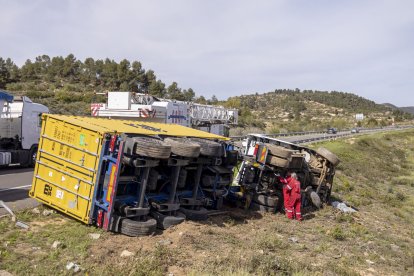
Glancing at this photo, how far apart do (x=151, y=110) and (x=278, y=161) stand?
1092 cm

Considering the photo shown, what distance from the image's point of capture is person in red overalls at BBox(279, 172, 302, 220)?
35.3 feet

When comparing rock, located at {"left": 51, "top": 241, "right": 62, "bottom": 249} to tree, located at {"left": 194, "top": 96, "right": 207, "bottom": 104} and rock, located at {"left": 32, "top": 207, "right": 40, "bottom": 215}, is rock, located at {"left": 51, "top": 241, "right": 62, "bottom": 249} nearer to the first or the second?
rock, located at {"left": 32, "top": 207, "right": 40, "bottom": 215}

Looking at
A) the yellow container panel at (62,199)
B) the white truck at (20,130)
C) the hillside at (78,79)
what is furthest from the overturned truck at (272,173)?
the hillside at (78,79)

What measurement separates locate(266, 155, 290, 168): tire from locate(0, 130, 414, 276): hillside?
4.29 ft

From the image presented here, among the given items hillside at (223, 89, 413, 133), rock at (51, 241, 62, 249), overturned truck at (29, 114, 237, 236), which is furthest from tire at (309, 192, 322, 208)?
hillside at (223, 89, 413, 133)

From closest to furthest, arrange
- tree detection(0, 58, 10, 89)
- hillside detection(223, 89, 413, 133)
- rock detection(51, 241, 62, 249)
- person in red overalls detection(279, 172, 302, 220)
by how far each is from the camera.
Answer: rock detection(51, 241, 62, 249), person in red overalls detection(279, 172, 302, 220), tree detection(0, 58, 10, 89), hillside detection(223, 89, 413, 133)

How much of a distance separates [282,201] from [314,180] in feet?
5.39

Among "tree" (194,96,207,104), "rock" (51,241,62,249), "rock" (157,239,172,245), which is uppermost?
"tree" (194,96,207,104)

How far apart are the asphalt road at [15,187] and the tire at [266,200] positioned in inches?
214

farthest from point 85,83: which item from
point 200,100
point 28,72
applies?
point 200,100

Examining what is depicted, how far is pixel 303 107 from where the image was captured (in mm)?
134625

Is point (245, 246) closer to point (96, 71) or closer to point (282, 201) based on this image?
point (282, 201)

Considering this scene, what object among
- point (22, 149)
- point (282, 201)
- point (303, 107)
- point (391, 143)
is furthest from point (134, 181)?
point (303, 107)

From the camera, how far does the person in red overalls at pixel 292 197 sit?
1077 centimetres
